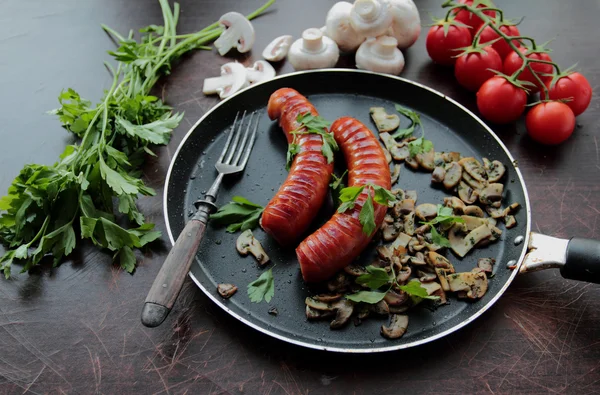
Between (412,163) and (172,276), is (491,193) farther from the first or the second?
(172,276)

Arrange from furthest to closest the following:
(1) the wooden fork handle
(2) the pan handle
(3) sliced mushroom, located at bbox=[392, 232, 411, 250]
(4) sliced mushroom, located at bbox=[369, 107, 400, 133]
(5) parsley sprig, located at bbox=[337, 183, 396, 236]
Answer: (4) sliced mushroom, located at bbox=[369, 107, 400, 133], (3) sliced mushroom, located at bbox=[392, 232, 411, 250], (5) parsley sprig, located at bbox=[337, 183, 396, 236], (2) the pan handle, (1) the wooden fork handle

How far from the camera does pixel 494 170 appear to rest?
8.63ft

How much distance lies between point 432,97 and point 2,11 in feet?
9.96

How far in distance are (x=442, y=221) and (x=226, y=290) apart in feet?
3.44

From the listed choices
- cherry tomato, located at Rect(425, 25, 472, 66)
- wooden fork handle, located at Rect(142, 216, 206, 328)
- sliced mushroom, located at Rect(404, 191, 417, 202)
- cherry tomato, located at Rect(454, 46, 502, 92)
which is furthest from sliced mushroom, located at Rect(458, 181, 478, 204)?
wooden fork handle, located at Rect(142, 216, 206, 328)

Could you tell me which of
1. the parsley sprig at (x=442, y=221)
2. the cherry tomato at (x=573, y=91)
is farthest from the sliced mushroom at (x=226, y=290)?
the cherry tomato at (x=573, y=91)

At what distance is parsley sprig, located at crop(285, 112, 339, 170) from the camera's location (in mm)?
2482

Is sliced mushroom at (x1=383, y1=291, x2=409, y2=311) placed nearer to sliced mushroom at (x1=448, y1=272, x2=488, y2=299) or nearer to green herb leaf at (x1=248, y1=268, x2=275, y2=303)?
sliced mushroom at (x1=448, y1=272, x2=488, y2=299)

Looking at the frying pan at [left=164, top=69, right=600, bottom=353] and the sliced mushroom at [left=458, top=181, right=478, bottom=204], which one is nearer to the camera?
the frying pan at [left=164, top=69, right=600, bottom=353]

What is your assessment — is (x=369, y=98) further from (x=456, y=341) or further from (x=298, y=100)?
(x=456, y=341)

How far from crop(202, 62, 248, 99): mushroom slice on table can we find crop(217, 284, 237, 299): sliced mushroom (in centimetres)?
129

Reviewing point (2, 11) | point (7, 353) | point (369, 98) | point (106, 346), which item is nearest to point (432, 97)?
point (369, 98)

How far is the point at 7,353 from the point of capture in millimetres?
2174

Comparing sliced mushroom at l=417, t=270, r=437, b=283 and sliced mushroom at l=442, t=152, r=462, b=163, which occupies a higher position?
sliced mushroom at l=442, t=152, r=462, b=163
